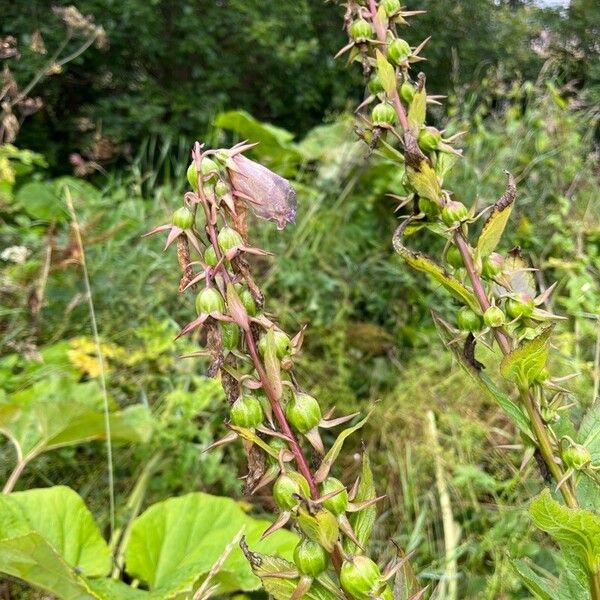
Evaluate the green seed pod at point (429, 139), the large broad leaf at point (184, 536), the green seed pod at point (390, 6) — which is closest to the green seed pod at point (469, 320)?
the green seed pod at point (429, 139)

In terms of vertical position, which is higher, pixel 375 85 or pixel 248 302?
pixel 375 85

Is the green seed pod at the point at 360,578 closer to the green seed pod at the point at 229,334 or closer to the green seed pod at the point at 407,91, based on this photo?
the green seed pod at the point at 229,334

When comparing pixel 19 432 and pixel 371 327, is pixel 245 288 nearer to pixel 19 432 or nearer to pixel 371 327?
pixel 19 432

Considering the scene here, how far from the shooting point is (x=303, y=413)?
1.10 ft

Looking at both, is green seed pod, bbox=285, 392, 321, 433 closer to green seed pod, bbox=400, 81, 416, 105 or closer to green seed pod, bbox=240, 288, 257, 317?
green seed pod, bbox=240, 288, 257, 317

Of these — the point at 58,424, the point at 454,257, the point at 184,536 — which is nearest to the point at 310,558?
the point at 454,257

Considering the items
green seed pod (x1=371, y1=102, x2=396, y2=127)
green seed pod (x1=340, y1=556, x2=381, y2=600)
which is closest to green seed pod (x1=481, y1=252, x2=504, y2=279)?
green seed pod (x1=371, y1=102, x2=396, y2=127)

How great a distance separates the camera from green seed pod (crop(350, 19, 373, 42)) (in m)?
0.48

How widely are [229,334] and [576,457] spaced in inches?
9.9

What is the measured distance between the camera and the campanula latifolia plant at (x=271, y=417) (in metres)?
0.32

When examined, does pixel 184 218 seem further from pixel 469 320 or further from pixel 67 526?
pixel 67 526

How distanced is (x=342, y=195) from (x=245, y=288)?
2.11 meters

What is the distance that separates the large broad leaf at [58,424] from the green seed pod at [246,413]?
80 cm

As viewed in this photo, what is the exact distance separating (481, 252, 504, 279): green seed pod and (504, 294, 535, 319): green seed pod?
0.07 feet
